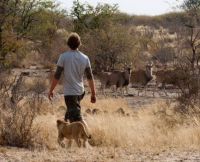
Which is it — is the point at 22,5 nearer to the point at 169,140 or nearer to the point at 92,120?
the point at 92,120

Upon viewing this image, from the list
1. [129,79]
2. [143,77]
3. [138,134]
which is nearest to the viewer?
[138,134]

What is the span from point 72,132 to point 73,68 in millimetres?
1082

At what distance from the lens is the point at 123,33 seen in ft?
124

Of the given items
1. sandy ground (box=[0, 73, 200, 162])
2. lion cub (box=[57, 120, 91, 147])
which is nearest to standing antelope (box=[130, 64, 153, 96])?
sandy ground (box=[0, 73, 200, 162])

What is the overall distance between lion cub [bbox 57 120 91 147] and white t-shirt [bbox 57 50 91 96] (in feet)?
1.80

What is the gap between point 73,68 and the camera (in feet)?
35.7

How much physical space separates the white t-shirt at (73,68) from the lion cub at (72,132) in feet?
1.80

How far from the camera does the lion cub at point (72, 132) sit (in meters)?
10.7

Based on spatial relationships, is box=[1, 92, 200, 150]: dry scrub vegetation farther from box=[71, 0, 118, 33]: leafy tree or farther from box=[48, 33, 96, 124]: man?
box=[71, 0, 118, 33]: leafy tree

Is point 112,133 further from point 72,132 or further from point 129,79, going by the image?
point 129,79

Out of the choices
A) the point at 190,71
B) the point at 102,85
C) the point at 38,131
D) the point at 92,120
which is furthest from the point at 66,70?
the point at 102,85

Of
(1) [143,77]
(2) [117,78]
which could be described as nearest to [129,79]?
(2) [117,78]

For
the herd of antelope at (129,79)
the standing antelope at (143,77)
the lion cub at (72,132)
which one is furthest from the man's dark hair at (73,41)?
the standing antelope at (143,77)

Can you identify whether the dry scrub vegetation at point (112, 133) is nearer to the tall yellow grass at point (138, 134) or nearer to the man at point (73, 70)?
the tall yellow grass at point (138, 134)
